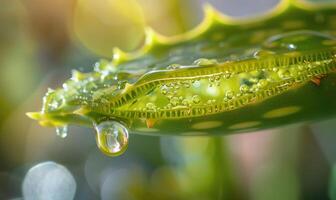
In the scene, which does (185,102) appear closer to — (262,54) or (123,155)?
(262,54)

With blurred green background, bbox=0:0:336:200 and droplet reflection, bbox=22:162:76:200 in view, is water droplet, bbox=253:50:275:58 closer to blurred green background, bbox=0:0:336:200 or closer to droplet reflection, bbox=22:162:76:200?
blurred green background, bbox=0:0:336:200

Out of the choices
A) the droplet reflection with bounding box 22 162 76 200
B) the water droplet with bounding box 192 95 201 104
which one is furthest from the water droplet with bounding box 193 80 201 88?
the droplet reflection with bounding box 22 162 76 200

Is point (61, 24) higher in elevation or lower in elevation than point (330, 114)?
higher

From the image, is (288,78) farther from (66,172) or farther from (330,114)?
(66,172)

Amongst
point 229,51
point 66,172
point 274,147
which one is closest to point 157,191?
point 274,147

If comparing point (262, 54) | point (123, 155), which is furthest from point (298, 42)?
point (123, 155)

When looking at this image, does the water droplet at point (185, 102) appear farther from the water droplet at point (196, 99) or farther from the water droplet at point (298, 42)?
the water droplet at point (298, 42)

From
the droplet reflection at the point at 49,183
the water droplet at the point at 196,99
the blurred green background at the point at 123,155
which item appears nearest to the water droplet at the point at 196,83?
the water droplet at the point at 196,99
